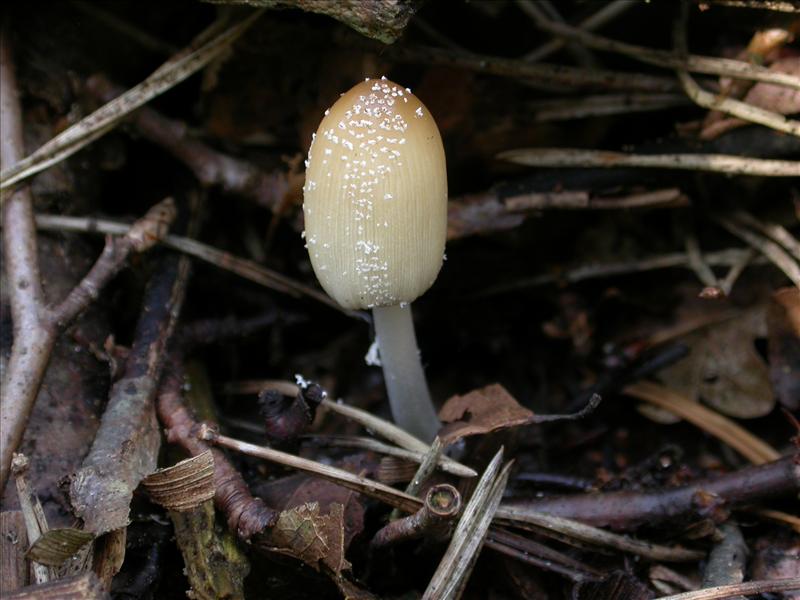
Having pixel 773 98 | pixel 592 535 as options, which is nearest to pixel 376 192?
pixel 592 535

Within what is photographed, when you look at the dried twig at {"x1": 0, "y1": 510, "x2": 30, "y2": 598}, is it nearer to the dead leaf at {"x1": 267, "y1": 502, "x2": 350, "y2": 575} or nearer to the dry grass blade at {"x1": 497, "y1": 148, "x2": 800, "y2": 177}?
the dead leaf at {"x1": 267, "y1": 502, "x2": 350, "y2": 575}

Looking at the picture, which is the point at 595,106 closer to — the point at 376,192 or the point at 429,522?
the point at 376,192

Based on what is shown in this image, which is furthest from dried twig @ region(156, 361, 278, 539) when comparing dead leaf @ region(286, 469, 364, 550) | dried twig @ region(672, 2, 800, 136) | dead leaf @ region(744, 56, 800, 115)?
dead leaf @ region(744, 56, 800, 115)

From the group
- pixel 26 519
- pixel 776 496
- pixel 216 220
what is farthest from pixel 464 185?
pixel 26 519

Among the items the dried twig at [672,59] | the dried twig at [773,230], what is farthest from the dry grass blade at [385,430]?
the dried twig at [672,59]

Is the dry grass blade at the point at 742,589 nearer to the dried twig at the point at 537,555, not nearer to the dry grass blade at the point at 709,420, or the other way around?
the dried twig at the point at 537,555
